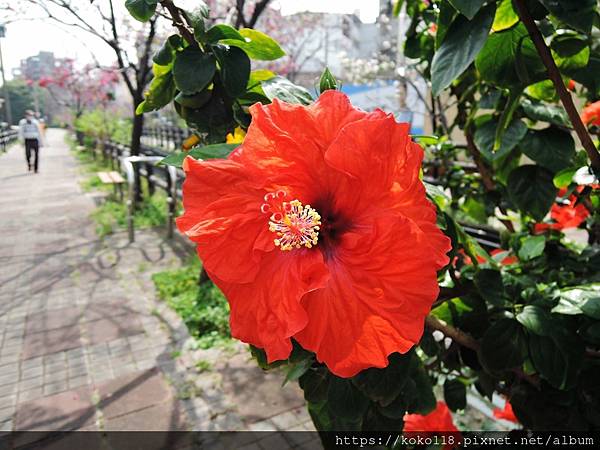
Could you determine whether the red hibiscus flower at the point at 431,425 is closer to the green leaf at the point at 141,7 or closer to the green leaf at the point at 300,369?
the green leaf at the point at 300,369

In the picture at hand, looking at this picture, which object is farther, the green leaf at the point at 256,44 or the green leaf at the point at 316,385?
the green leaf at the point at 316,385

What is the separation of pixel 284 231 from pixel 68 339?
356 centimetres

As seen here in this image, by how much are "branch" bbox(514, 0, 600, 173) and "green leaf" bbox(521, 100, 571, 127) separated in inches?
13.3

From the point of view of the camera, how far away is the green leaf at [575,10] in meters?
0.64

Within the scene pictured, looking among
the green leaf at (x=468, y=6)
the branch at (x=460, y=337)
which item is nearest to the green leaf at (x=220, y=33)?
the green leaf at (x=468, y=6)

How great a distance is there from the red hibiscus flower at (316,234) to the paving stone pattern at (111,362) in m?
2.19

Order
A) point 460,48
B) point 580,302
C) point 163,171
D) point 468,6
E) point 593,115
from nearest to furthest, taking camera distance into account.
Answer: point 468,6, point 460,48, point 580,302, point 593,115, point 163,171

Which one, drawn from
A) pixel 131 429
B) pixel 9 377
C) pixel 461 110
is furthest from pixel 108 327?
pixel 461 110

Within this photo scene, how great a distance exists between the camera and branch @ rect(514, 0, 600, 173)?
70cm

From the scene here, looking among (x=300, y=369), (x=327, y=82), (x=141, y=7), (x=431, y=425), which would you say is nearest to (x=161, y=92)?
(x=141, y=7)

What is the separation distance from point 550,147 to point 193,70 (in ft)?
3.04

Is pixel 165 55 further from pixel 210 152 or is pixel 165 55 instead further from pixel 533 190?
pixel 533 190

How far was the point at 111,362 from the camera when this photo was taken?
3.26 metres

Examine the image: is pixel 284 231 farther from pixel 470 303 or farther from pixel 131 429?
pixel 131 429
